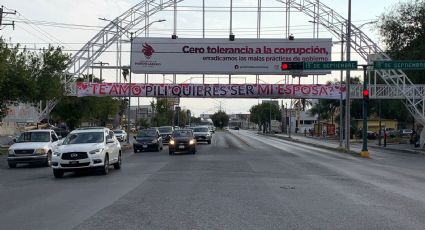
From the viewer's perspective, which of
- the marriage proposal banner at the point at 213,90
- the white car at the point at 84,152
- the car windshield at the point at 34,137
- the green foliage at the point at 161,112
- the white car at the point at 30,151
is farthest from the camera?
the green foliage at the point at 161,112

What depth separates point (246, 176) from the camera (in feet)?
65.0

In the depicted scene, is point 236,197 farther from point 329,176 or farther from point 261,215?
point 329,176

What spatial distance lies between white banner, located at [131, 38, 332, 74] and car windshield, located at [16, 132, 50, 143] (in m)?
23.9

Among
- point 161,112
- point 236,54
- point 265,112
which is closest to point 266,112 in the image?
point 265,112

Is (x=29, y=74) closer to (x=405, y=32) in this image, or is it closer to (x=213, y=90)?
(x=213, y=90)

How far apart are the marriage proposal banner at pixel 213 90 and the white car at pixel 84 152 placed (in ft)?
91.4

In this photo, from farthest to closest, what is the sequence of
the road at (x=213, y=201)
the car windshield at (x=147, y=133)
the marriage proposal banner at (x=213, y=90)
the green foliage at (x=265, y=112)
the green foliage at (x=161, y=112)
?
the green foliage at (x=265, y=112)
the green foliage at (x=161, y=112)
the marriage proposal banner at (x=213, y=90)
the car windshield at (x=147, y=133)
the road at (x=213, y=201)

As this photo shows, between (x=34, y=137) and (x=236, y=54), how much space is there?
85.6 feet

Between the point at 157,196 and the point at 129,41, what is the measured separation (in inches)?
1560

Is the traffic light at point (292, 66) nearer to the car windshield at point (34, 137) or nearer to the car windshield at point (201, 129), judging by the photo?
the car windshield at point (34, 137)

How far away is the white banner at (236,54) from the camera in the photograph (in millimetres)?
50562

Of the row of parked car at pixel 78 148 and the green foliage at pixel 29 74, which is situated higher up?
the green foliage at pixel 29 74

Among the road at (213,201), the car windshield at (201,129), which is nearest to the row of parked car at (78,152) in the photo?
the road at (213,201)

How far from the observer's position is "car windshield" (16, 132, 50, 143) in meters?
27.6
